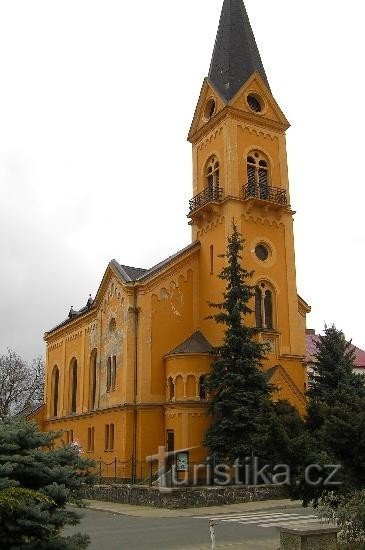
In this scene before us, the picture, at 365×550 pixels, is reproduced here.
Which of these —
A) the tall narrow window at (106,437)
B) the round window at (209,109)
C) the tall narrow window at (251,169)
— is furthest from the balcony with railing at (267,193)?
the tall narrow window at (106,437)

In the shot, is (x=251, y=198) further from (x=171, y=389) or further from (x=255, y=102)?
(x=171, y=389)

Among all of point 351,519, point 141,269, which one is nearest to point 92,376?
point 141,269

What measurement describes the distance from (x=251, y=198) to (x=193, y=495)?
55.5 feet

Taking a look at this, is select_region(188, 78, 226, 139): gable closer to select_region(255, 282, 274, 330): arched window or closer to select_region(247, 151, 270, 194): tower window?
select_region(247, 151, 270, 194): tower window

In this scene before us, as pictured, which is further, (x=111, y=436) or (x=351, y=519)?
(x=111, y=436)

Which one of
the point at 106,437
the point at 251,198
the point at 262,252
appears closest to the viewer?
the point at 251,198

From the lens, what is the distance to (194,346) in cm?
3102

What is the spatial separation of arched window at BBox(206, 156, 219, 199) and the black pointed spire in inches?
150

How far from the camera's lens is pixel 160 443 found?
3105 cm

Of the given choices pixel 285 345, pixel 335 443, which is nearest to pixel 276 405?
pixel 285 345

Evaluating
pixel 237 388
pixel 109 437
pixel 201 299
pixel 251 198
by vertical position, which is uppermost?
pixel 251 198

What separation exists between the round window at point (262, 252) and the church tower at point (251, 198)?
0.06 meters

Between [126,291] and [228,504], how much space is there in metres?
13.5

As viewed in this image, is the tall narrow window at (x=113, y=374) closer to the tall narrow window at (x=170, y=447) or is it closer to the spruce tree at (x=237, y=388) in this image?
the tall narrow window at (x=170, y=447)
